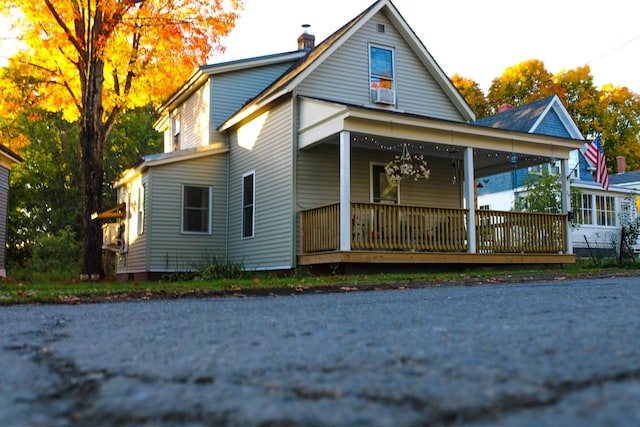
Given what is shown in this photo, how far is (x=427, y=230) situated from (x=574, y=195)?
13759mm

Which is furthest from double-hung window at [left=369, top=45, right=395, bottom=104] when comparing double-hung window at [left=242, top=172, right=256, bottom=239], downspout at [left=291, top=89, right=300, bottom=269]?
double-hung window at [left=242, top=172, right=256, bottom=239]

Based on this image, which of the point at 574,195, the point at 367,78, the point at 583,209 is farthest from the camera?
the point at 583,209

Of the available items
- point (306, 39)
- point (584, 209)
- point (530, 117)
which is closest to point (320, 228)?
point (306, 39)

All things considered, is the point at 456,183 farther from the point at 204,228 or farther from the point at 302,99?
Answer: the point at 204,228

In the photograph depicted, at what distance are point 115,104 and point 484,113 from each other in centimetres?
3087

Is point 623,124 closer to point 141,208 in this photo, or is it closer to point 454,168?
point 454,168

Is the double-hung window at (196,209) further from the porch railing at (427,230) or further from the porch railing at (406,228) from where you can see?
the porch railing at (406,228)

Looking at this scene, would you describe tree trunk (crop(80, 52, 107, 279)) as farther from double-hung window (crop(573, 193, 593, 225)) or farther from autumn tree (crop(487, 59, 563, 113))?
autumn tree (crop(487, 59, 563, 113))

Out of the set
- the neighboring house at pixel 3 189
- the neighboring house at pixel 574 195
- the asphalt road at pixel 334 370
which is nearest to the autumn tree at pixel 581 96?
the neighboring house at pixel 574 195

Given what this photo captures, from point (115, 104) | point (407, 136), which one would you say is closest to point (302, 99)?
point (407, 136)

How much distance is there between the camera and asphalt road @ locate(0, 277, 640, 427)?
7.21 ft

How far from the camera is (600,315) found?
4.73 m

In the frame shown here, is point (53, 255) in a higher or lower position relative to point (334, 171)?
lower

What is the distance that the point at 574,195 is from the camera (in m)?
25.9
